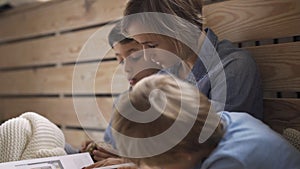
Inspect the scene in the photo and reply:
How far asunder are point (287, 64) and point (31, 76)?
1.59m

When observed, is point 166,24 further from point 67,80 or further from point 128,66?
point 67,80

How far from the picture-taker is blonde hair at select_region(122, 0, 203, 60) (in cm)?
117

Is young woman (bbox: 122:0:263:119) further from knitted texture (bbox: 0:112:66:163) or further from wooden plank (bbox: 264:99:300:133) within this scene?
knitted texture (bbox: 0:112:66:163)

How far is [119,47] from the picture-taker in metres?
1.46

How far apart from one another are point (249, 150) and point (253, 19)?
0.59 metres

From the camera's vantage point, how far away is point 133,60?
140 centimetres

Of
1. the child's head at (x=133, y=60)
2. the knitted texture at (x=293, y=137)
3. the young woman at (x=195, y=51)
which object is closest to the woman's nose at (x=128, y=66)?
the child's head at (x=133, y=60)

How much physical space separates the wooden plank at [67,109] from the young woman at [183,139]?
3.77 feet

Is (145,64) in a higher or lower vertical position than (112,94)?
higher

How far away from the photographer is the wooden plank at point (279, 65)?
45.6 inches

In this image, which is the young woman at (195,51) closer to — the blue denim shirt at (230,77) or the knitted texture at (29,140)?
the blue denim shirt at (230,77)

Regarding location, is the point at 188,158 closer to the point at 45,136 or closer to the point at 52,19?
the point at 45,136

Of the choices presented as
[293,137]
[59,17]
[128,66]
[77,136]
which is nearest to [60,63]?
[59,17]

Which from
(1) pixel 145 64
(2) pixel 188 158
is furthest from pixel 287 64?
(2) pixel 188 158
